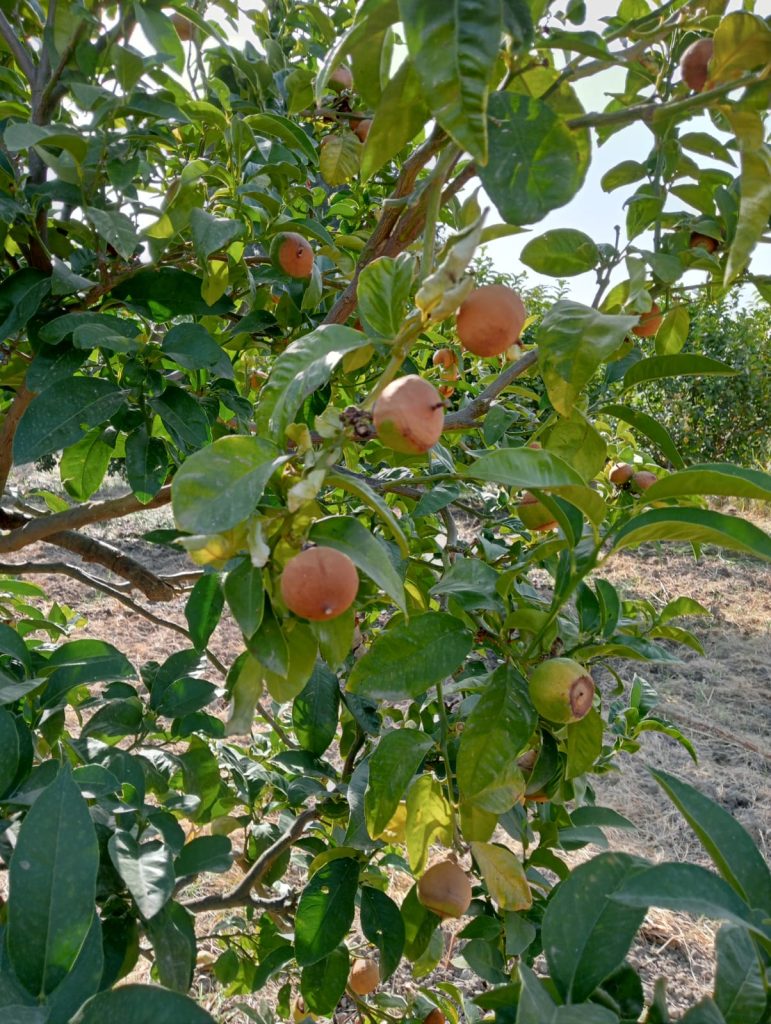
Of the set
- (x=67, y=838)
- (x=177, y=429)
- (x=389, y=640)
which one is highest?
(x=177, y=429)

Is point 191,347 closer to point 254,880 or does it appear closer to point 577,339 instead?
point 577,339

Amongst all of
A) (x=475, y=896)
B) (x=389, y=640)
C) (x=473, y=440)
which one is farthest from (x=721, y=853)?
(x=473, y=440)

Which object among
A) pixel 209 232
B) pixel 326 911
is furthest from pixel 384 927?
pixel 209 232

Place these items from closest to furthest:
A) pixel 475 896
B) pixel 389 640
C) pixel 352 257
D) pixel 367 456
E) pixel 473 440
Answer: pixel 389 640 → pixel 475 896 → pixel 352 257 → pixel 367 456 → pixel 473 440

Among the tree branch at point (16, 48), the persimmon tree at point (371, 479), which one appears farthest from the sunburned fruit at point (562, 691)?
the tree branch at point (16, 48)

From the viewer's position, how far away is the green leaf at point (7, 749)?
0.60 meters

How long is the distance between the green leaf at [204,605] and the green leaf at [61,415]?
→ 7.4 inches

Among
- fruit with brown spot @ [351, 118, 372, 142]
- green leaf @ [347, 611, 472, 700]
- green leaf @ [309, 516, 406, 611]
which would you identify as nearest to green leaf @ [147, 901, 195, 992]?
green leaf @ [347, 611, 472, 700]

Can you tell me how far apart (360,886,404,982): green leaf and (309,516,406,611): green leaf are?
54cm

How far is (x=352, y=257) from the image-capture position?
109cm

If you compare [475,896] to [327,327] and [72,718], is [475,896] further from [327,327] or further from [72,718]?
[72,718]

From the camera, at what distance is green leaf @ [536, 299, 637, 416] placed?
517 millimetres

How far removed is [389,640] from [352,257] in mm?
665

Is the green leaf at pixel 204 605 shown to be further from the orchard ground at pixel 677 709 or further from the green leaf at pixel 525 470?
the orchard ground at pixel 677 709
